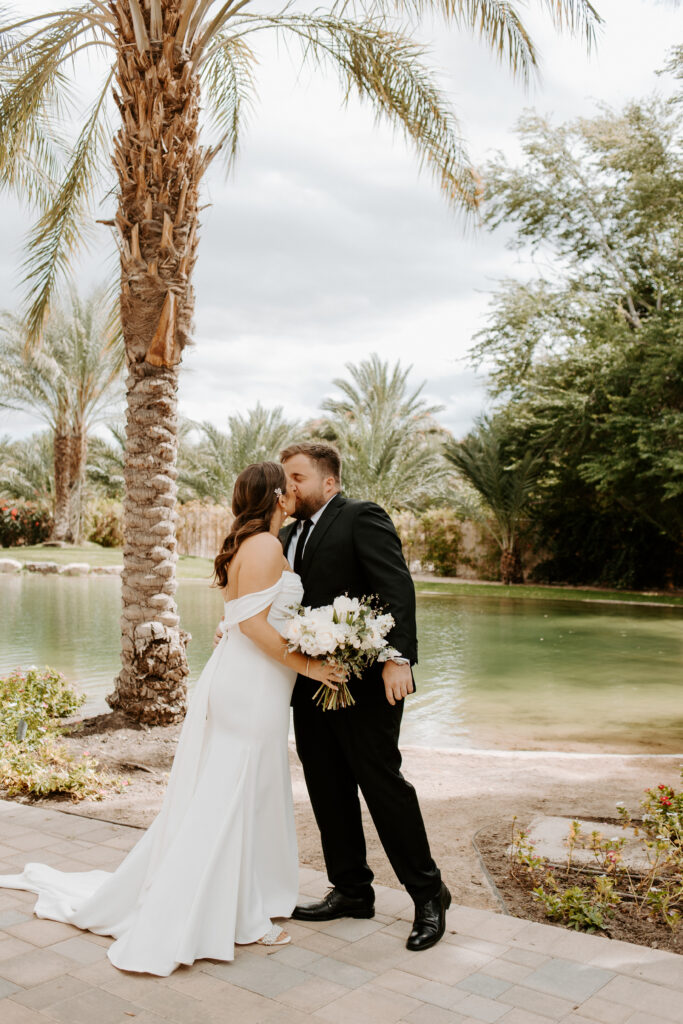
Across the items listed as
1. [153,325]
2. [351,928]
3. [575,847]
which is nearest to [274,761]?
[351,928]

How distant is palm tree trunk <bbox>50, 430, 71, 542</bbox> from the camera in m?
33.3

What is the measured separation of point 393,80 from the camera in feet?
31.0

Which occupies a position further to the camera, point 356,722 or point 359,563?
point 359,563

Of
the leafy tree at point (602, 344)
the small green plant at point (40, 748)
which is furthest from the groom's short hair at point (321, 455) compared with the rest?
the leafy tree at point (602, 344)

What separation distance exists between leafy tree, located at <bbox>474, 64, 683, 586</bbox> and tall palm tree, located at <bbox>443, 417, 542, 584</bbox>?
2.60 feet

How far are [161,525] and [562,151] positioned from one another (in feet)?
90.8

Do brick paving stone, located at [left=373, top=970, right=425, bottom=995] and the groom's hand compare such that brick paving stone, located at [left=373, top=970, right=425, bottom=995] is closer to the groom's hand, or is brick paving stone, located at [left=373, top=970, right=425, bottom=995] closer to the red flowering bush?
the groom's hand

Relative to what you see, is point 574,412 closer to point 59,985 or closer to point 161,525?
point 161,525

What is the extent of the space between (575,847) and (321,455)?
2595mm

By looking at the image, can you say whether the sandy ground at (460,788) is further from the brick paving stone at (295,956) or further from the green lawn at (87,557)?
the green lawn at (87,557)

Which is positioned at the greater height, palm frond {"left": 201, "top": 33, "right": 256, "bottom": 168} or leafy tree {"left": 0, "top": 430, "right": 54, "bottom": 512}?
palm frond {"left": 201, "top": 33, "right": 256, "bottom": 168}

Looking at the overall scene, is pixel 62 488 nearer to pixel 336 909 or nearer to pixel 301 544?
pixel 301 544

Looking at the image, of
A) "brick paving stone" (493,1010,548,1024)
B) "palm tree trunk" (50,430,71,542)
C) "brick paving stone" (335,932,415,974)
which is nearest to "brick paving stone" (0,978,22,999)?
"brick paving stone" (335,932,415,974)

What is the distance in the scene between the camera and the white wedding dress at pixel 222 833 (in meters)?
3.36
